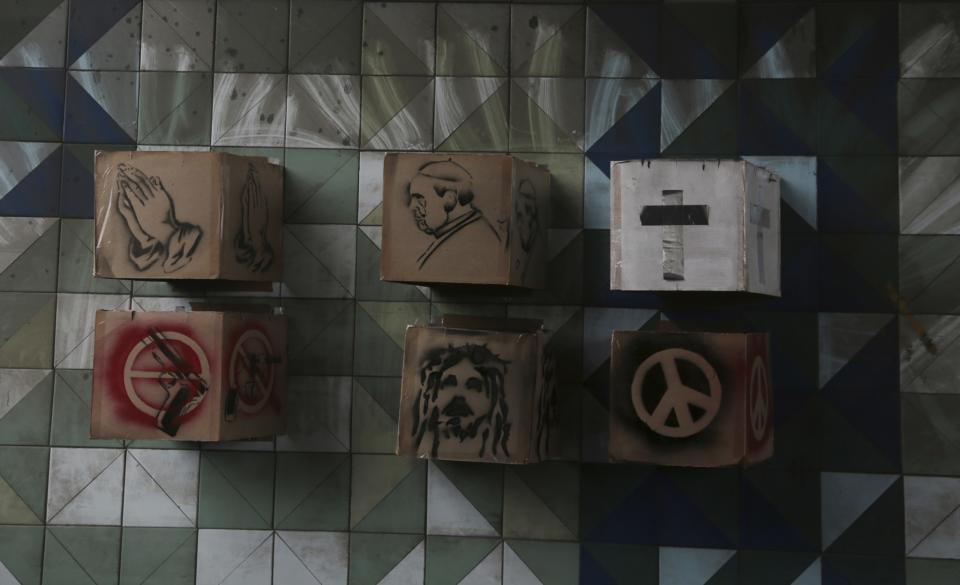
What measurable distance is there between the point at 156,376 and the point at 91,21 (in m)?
1.79

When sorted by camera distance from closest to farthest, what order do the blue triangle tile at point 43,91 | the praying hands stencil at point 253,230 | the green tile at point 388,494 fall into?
1. the praying hands stencil at point 253,230
2. the green tile at point 388,494
3. the blue triangle tile at point 43,91

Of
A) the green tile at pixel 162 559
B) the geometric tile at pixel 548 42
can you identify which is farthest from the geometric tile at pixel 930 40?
the green tile at pixel 162 559

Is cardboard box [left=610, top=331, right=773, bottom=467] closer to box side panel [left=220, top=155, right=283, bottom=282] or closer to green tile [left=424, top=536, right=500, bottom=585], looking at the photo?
A: green tile [left=424, top=536, right=500, bottom=585]

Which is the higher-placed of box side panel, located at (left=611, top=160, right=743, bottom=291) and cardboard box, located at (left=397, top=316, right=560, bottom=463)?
box side panel, located at (left=611, top=160, right=743, bottom=291)

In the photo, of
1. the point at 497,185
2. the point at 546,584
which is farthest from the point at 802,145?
the point at 546,584

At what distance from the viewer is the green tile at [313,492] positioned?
4.62 meters

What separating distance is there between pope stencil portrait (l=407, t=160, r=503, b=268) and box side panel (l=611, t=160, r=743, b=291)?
0.54 metres

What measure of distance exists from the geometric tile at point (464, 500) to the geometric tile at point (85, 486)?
1.43 metres

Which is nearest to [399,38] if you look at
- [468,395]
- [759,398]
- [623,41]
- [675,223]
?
[623,41]

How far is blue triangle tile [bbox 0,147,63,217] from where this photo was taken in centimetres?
480

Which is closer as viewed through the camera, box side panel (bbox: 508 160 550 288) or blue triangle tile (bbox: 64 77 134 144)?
box side panel (bbox: 508 160 550 288)

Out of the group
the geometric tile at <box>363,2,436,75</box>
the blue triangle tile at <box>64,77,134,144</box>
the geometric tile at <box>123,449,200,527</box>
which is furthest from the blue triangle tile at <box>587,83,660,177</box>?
the geometric tile at <box>123,449,200,527</box>

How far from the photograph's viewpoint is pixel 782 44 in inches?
182

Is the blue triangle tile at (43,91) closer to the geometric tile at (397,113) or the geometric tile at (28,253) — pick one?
the geometric tile at (28,253)
